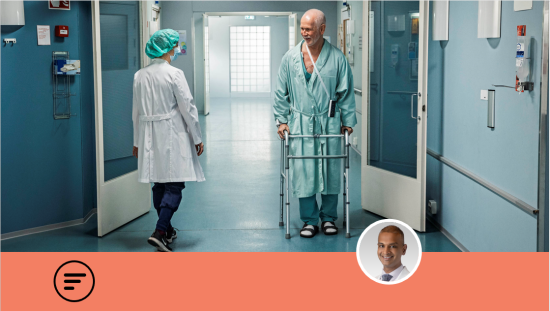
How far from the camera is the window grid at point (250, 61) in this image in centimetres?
1752

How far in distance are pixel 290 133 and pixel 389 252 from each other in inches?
80.4

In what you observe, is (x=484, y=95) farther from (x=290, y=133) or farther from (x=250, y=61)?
(x=250, y=61)

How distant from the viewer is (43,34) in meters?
4.01

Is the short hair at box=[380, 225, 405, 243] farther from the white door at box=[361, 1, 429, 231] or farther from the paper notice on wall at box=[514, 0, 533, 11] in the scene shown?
the white door at box=[361, 1, 429, 231]

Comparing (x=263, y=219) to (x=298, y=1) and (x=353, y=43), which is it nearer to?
(x=353, y=43)

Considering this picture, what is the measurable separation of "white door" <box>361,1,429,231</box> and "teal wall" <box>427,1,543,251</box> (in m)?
0.19

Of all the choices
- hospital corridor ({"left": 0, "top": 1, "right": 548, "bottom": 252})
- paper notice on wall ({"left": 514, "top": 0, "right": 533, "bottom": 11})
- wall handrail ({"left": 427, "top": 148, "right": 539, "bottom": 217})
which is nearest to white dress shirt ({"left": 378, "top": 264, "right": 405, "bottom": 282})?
wall handrail ({"left": 427, "top": 148, "right": 539, "bottom": 217})

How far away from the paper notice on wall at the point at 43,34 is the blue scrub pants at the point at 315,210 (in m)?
2.13

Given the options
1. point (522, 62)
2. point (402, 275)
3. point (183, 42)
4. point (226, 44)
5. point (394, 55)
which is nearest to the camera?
point (402, 275)

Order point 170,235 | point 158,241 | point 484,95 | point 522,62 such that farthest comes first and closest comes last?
1. point 170,235
2. point 158,241
3. point 484,95
4. point 522,62

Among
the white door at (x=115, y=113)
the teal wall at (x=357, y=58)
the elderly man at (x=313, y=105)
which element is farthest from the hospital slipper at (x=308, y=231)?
the teal wall at (x=357, y=58)

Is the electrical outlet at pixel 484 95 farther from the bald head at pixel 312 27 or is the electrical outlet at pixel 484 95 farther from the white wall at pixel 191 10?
the white wall at pixel 191 10

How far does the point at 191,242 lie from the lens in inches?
156

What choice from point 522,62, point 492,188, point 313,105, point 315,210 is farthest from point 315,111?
point 522,62
